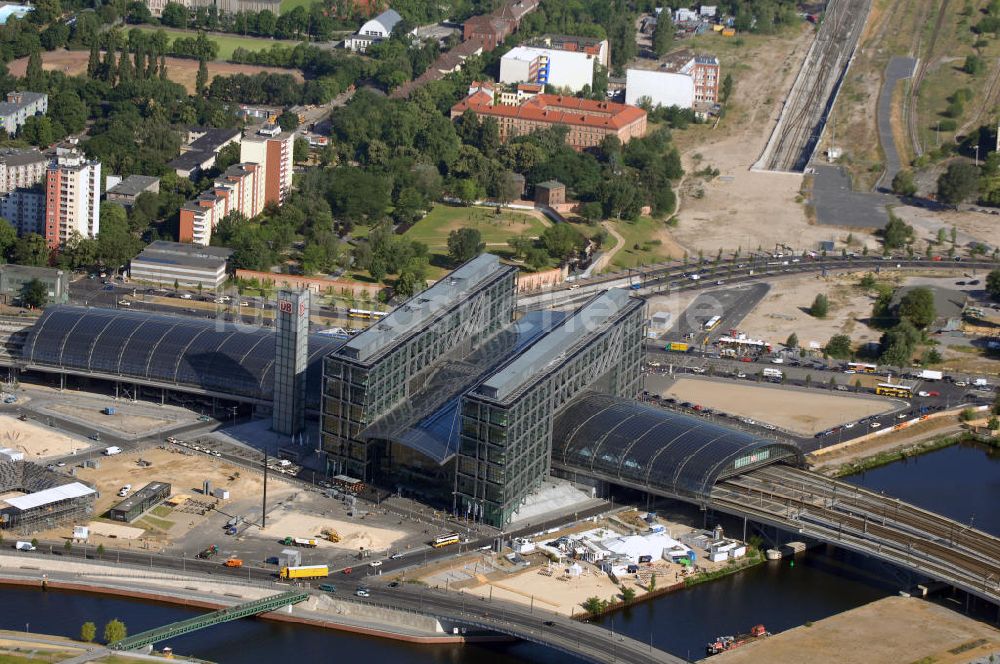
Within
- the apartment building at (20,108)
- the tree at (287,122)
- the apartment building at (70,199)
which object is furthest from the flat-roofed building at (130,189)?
the tree at (287,122)

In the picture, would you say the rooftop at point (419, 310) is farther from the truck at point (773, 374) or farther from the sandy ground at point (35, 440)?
the truck at point (773, 374)

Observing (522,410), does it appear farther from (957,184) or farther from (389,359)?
(957,184)

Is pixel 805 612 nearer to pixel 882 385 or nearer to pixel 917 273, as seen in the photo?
pixel 882 385

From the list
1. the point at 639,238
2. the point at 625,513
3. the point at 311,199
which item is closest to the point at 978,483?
the point at 625,513

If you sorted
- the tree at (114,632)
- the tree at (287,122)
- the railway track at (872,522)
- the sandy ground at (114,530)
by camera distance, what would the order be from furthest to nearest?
→ the tree at (287,122) → the sandy ground at (114,530) → the railway track at (872,522) → the tree at (114,632)

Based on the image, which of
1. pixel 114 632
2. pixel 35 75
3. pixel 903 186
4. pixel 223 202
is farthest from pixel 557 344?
pixel 35 75

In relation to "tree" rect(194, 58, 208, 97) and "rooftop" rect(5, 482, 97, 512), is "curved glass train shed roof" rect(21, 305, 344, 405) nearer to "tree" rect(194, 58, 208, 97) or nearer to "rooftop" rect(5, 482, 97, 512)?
"rooftop" rect(5, 482, 97, 512)
